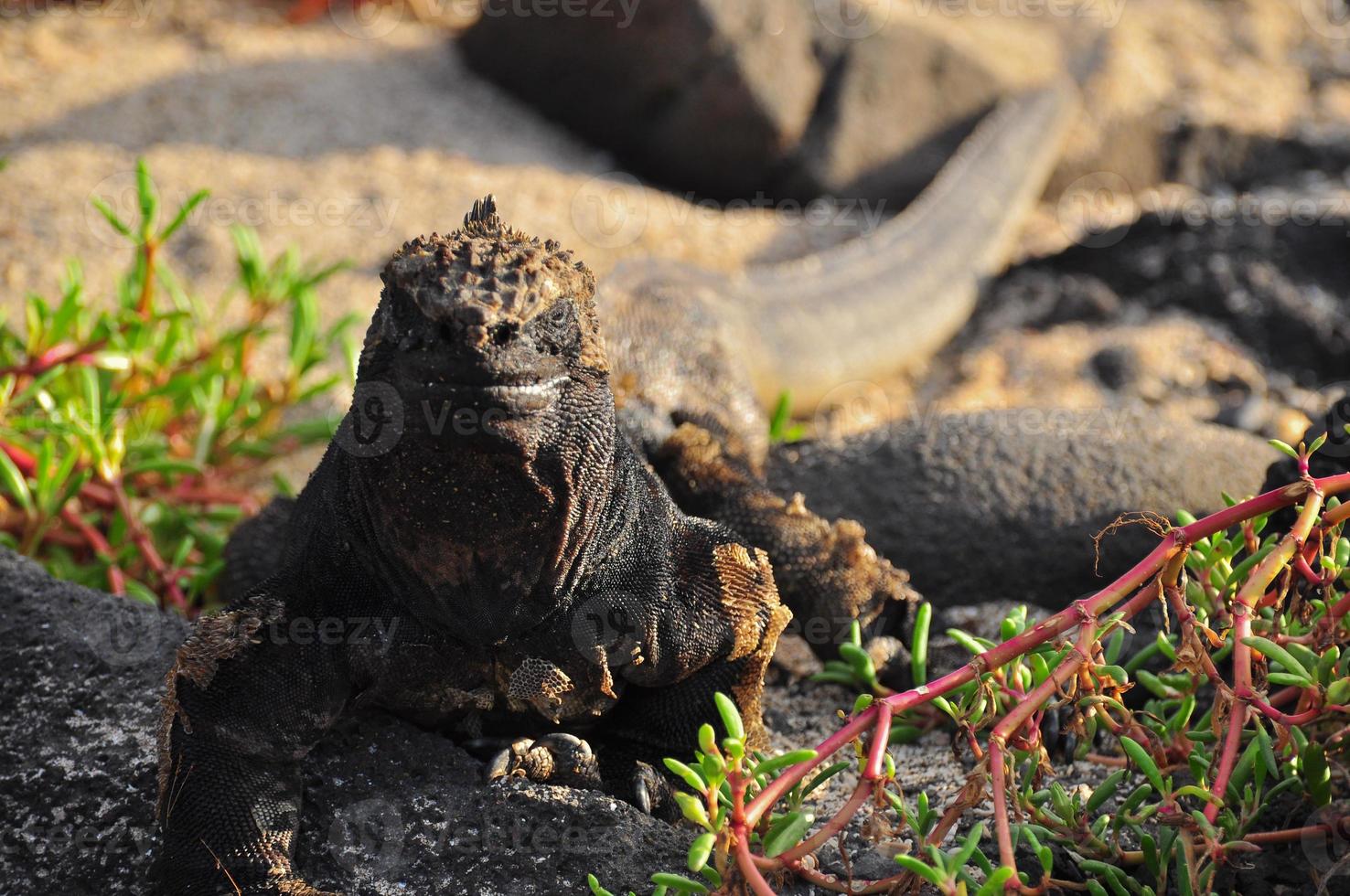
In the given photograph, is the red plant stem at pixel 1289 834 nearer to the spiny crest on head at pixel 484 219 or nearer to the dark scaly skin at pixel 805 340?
the dark scaly skin at pixel 805 340

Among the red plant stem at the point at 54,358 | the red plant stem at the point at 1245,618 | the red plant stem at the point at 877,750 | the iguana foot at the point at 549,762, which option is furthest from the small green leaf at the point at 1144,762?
the red plant stem at the point at 54,358

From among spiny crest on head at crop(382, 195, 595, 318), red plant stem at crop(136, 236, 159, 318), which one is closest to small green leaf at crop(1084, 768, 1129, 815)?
spiny crest on head at crop(382, 195, 595, 318)

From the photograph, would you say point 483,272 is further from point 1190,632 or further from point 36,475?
point 36,475

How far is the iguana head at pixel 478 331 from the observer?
2260 millimetres

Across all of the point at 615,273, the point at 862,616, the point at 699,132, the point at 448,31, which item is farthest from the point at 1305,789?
the point at 448,31

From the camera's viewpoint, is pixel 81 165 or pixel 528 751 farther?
pixel 81 165

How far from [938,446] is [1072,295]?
322 centimetres

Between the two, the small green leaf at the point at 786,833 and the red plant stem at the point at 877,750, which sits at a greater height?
the red plant stem at the point at 877,750

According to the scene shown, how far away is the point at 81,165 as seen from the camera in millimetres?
7102

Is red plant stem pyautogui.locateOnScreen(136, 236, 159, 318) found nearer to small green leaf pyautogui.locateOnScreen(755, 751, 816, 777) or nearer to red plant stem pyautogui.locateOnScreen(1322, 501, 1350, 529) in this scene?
small green leaf pyautogui.locateOnScreen(755, 751, 816, 777)

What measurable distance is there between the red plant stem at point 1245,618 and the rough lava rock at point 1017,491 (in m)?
1.71

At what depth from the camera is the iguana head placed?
2.26m

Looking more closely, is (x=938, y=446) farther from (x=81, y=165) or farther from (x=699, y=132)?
(x=81, y=165)

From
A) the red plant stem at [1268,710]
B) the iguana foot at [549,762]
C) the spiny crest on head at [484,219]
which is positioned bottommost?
the iguana foot at [549,762]
